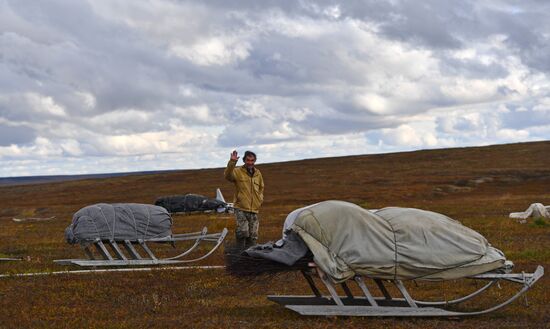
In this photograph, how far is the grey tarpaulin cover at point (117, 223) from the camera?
1692 centimetres

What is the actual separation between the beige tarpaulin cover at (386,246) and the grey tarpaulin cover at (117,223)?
8.24 meters

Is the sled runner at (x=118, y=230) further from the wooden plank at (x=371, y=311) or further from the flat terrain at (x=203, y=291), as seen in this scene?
the wooden plank at (x=371, y=311)

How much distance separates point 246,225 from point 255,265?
4.76 metres

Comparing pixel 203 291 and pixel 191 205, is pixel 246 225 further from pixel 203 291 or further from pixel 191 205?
pixel 191 205

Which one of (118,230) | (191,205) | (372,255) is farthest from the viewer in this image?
(191,205)

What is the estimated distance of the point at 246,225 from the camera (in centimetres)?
1487

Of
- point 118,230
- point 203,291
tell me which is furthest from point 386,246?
point 118,230

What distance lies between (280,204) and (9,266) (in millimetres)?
33883

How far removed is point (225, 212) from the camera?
42781mm

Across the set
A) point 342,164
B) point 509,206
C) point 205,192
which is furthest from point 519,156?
point 509,206

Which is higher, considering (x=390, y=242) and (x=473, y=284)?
(x=390, y=242)

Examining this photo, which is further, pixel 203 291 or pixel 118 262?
pixel 118 262

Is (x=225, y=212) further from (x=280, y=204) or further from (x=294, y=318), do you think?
(x=294, y=318)

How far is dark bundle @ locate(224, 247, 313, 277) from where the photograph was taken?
10.0 metres
